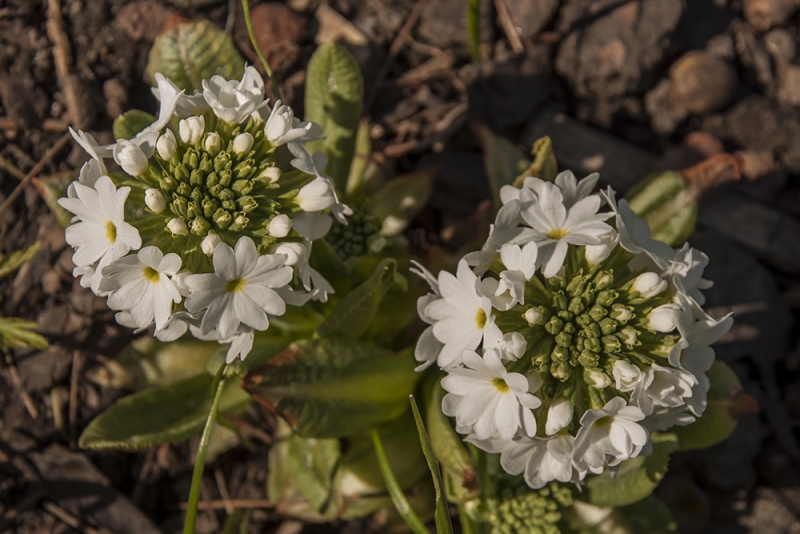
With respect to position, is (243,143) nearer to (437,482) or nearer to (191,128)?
(191,128)

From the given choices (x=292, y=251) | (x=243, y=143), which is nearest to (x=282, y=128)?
(x=243, y=143)

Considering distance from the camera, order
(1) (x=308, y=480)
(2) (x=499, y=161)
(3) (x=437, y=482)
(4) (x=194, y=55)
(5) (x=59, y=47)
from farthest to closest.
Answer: (5) (x=59, y=47) < (2) (x=499, y=161) < (1) (x=308, y=480) < (4) (x=194, y=55) < (3) (x=437, y=482)

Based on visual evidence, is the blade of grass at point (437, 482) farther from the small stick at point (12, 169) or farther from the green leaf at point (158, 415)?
the small stick at point (12, 169)

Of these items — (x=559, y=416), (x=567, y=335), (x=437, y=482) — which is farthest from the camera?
(x=567, y=335)

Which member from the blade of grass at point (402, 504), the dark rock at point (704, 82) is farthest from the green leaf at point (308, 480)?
Answer: the dark rock at point (704, 82)

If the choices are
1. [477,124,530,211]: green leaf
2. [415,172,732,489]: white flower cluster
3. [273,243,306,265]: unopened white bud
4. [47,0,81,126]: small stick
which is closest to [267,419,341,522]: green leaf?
[415,172,732,489]: white flower cluster

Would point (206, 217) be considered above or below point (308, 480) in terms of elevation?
Result: above

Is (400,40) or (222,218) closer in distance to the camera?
(222,218)
